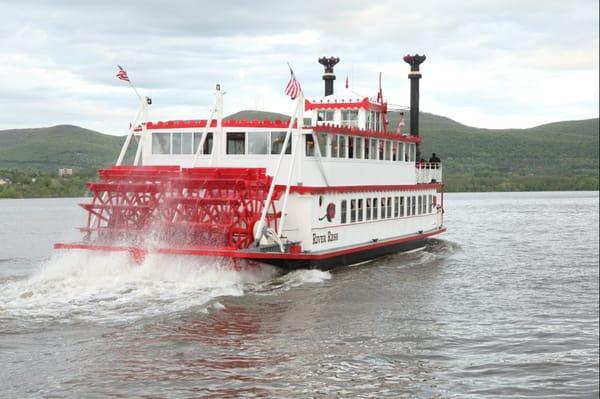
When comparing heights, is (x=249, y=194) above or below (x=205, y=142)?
below

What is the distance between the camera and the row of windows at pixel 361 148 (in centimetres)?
1941

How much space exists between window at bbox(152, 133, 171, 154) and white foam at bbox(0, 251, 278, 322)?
4216mm

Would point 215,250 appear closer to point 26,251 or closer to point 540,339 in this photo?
point 540,339

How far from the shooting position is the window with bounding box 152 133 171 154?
20.8m

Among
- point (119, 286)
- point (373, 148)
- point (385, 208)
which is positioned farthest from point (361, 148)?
point (119, 286)

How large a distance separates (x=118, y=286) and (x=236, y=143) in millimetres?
5495

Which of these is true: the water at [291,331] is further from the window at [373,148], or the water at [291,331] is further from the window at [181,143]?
the window at [181,143]

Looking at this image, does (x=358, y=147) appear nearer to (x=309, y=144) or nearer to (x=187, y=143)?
(x=309, y=144)

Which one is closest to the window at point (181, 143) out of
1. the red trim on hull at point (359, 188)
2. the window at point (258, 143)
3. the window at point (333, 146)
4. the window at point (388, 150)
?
the window at point (258, 143)

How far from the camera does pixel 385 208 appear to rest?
22906 mm

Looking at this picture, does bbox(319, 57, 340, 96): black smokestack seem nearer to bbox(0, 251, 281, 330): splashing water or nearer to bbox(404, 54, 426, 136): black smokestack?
bbox(404, 54, 426, 136): black smokestack

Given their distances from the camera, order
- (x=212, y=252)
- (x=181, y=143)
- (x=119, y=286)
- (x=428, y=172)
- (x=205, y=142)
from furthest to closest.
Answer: (x=428, y=172) → (x=181, y=143) → (x=205, y=142) → (x=212, y=252) → (x=119, y=286)

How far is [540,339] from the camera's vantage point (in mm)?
12953

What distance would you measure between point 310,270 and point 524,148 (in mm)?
96288
